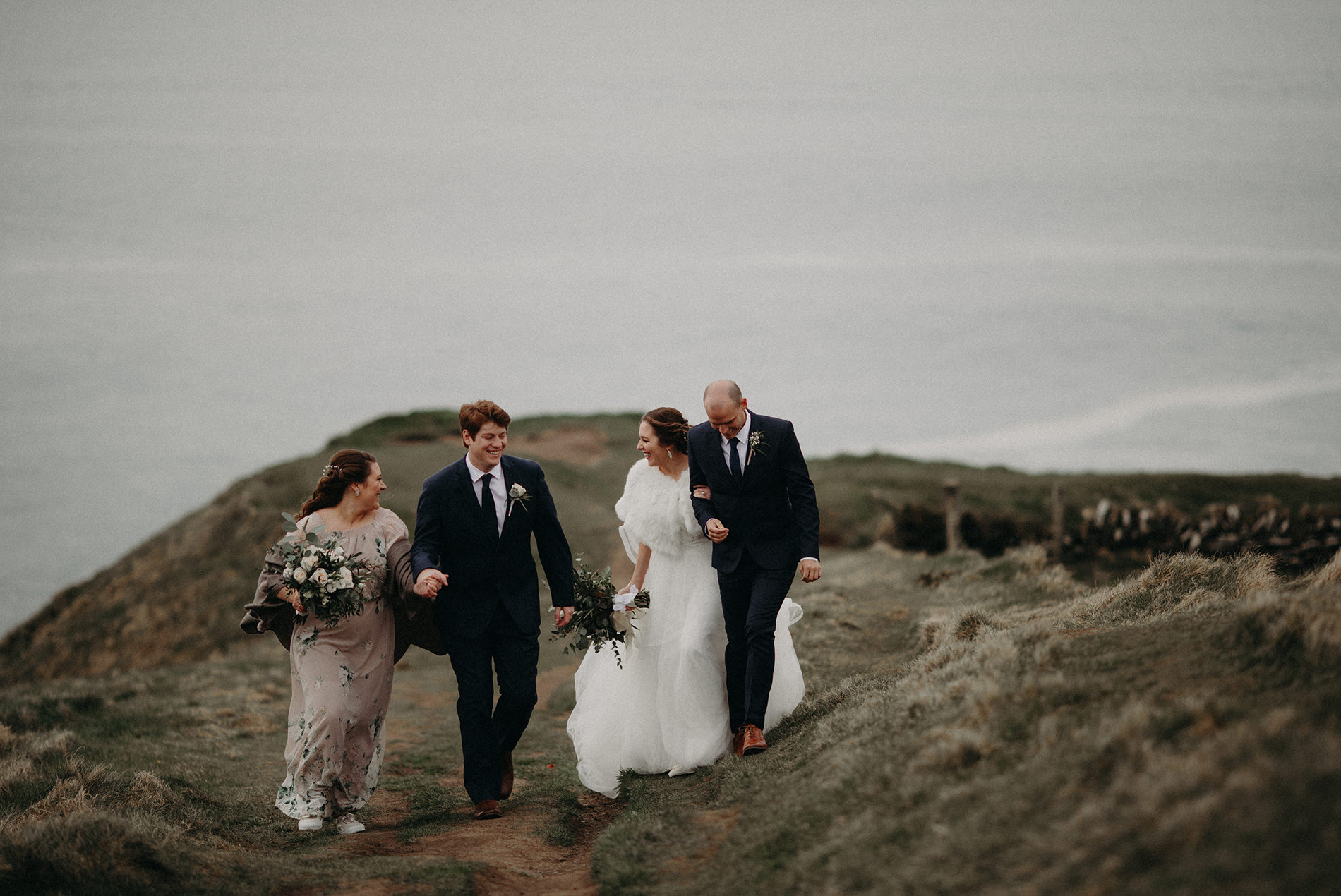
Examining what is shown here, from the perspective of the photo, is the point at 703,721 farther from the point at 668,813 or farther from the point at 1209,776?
the point at 1209,776

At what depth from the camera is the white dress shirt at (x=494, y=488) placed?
675 centimetres

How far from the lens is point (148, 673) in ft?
58.7

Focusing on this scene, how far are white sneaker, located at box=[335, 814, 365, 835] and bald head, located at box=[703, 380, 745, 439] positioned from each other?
12.0 feet

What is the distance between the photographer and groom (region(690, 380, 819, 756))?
6.69m

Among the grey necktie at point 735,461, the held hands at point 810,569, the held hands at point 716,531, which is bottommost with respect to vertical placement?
the held hands at point 810,569

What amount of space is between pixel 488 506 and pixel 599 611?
1.20 meters

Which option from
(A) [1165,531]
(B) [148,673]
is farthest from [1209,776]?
(A) [1165,531]

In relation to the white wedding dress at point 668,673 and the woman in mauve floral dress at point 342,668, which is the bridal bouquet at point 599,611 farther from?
the woman in mauve floral dress at point 342,668

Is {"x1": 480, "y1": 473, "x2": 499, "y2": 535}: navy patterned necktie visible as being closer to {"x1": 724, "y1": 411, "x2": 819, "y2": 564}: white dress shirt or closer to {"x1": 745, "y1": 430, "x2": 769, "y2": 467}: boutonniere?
{"x1": 724, "y1": 411, "x2": 819, "y2": 564}: white dress shirt

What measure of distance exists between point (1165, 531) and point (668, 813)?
22599 mm

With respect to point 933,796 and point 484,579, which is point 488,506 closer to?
point 484,579

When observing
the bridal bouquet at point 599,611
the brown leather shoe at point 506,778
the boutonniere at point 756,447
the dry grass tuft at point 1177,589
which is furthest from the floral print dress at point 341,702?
the dry grass tuft at point 1177,589

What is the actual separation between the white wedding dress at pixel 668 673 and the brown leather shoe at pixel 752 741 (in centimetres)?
27

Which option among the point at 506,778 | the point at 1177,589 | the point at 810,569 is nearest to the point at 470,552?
the point at 506,778
